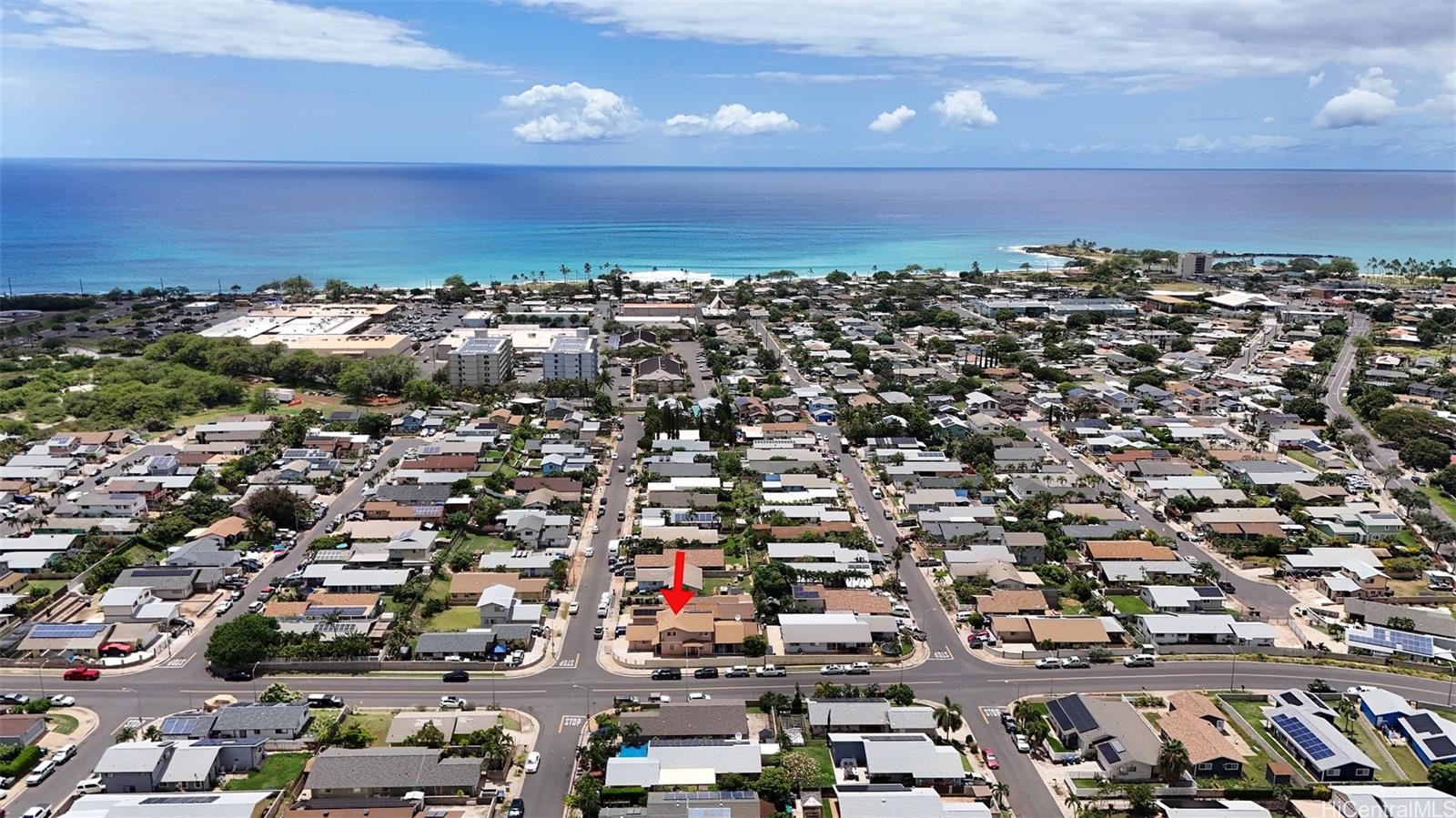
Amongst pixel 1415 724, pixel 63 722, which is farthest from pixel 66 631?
pixel 1415 724

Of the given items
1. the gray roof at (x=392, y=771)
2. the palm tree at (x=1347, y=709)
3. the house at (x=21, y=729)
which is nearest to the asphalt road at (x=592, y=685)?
the palm tree at (x=1347, y=709)

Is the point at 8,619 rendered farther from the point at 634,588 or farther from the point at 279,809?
the point at 634,588

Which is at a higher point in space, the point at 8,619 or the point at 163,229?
the point at 163,229

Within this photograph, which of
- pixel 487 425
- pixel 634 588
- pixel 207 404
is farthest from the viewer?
pixel 207 404

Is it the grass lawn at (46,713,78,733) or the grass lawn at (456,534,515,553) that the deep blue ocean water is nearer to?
the grass lawn at (456,534,515,553)

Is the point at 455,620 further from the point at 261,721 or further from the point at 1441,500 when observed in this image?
the point at 1441,500

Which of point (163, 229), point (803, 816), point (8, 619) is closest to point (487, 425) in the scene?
point (8, 619)

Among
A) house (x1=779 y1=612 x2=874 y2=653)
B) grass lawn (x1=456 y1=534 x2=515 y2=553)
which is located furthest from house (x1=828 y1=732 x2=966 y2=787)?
grass lawn (x1=456 y1=534 x2=515 y2=553)
